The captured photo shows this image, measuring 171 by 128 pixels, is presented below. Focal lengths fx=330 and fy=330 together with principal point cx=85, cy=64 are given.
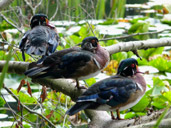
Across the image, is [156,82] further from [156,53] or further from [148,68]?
[156,53]

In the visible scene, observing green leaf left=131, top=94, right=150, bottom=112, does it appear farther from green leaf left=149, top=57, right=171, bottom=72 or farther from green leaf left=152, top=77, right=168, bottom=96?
green leaf left=149, top=57, right=171, bottom=72

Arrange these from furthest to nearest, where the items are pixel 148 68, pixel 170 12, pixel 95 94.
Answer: pixel 170 12, pixel 148 68, pixel 95 94

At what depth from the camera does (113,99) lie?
1.64m

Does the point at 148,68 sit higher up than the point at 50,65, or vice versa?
the point at 50,65

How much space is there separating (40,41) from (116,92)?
2.20 feet

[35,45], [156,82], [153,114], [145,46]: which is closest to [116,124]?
[153,114]

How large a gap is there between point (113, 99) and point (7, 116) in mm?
1960

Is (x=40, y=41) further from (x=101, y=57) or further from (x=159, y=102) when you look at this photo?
(x=159, y=102)

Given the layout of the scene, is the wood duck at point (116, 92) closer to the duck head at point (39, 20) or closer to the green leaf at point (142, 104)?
the duck head at point (39, 20)

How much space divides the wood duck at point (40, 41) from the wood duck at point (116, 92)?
46cm

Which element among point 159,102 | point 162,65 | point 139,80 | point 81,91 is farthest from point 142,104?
point 139,80

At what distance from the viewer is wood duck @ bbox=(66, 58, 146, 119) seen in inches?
61.9

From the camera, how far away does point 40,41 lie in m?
2.07

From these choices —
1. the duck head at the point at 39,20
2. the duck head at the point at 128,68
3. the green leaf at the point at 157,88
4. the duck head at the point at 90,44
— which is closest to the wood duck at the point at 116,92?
the duck head at the point at 128,68
